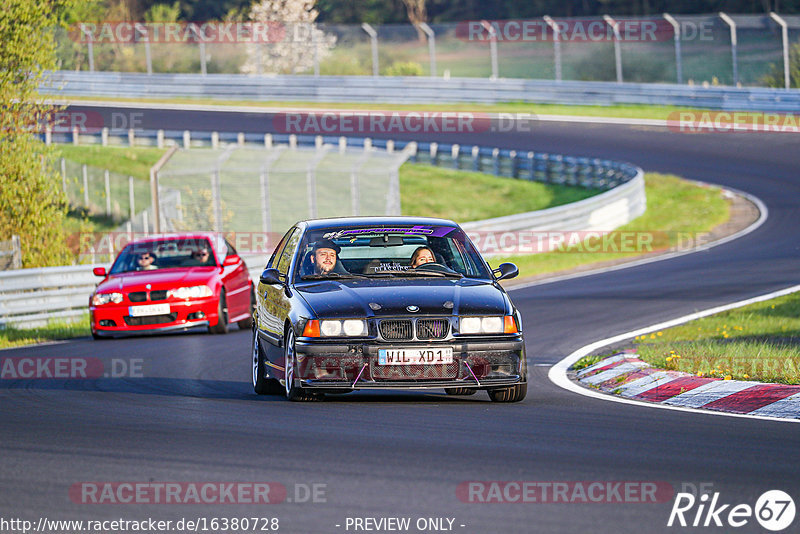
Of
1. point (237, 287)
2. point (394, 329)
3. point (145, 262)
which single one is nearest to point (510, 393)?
point (394, 329)

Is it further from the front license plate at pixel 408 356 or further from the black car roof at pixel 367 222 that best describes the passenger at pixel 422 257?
the front license plate at pixel 408 356

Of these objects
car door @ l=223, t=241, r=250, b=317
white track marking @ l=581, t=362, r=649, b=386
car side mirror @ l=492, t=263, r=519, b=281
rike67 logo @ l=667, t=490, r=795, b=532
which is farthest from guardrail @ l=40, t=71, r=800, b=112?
rike67 logo @ l=667, t=490, r=795, b=532

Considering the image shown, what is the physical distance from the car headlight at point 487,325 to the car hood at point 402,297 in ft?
0.15

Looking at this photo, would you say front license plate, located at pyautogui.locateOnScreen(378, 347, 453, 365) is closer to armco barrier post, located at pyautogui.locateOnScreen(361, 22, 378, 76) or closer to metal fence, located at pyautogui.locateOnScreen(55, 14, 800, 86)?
metal fence, located at pyautogui.locateOnScreen(55, 14, 800, 86)

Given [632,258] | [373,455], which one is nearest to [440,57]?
[632,258]

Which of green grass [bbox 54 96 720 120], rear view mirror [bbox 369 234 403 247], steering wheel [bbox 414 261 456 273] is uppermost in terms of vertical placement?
rear view mirror [bbox 369 234 403 247]

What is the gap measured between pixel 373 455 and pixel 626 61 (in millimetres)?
44593

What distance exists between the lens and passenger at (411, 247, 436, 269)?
410 inches

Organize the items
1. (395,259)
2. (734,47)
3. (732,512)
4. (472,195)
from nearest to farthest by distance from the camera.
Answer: (732,512)
(395,259)
(472,195)
(734,47)

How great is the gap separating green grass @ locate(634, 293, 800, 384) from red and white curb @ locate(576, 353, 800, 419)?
24cm

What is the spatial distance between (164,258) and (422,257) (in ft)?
27.7

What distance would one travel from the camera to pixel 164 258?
59.6 feet

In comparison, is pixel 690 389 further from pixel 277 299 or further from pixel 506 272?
pixel 277 299

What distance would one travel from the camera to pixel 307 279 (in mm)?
10312
